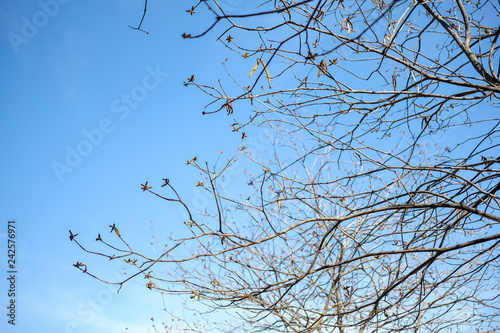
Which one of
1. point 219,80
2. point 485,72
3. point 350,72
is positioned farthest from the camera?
point 350,72

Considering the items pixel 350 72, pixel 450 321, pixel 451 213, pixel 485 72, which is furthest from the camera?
pixel 450 321

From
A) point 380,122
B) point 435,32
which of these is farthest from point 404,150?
point 435,32

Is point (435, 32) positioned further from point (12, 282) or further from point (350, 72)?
point (12, 282)

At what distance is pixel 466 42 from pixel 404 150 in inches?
30.7

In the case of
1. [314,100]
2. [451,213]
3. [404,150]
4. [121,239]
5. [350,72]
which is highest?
[350,72]

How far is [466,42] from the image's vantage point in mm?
2492

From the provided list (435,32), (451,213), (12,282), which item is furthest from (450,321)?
(12,282)

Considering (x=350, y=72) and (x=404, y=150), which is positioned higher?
(x=350, y=72)

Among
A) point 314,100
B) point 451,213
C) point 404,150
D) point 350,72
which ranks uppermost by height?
point 350,72

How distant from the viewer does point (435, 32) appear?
114 inches

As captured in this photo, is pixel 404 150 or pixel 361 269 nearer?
pixel 404 150

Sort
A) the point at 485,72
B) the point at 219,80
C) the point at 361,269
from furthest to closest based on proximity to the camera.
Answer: the point at 361,269, the point at 485,72, the point at 219,80

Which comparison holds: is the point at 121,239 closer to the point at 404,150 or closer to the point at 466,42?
the point at 404,150

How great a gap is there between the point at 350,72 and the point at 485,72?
788mm
